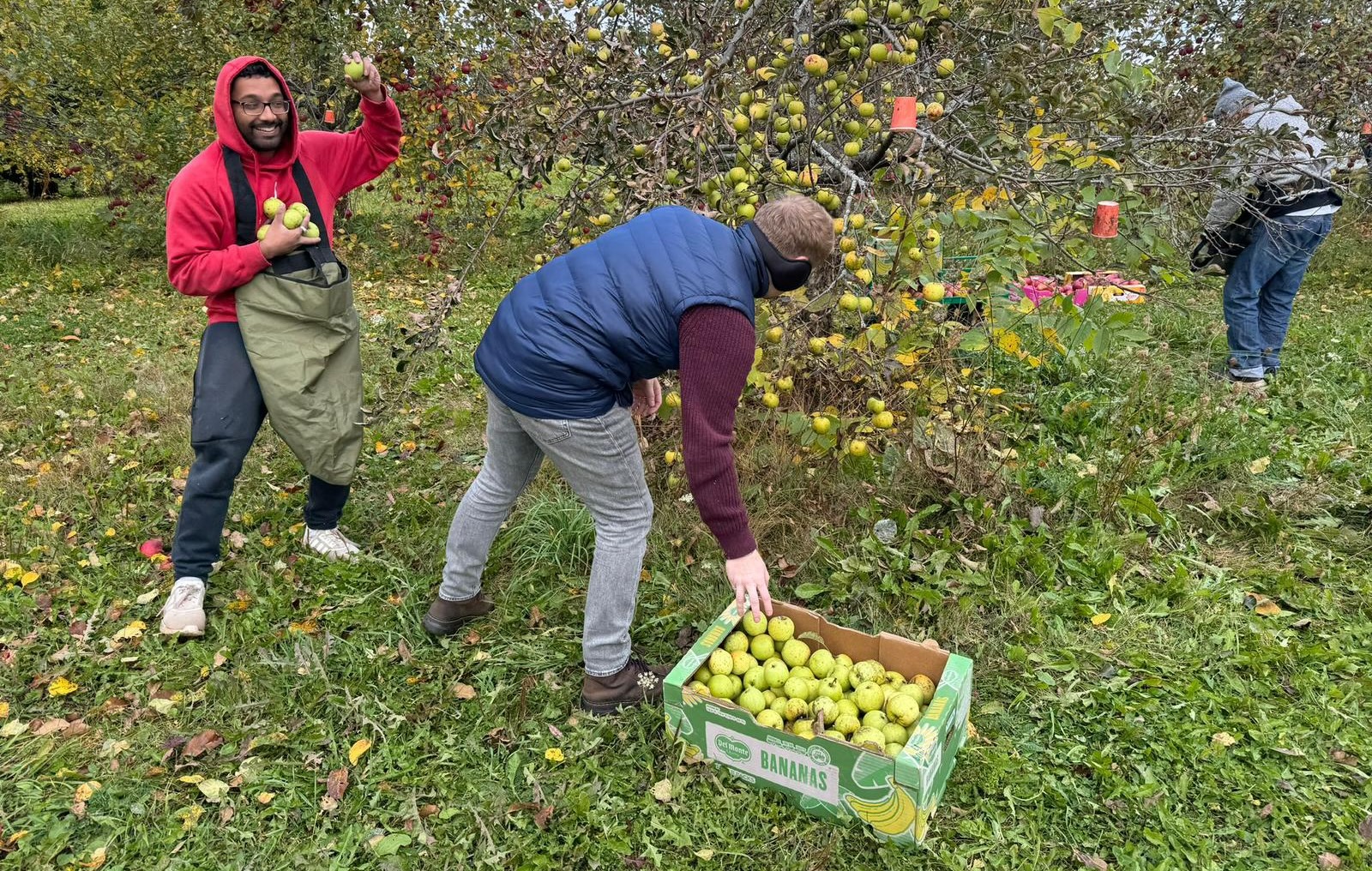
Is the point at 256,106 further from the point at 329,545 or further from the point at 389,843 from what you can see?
the point at 389,843

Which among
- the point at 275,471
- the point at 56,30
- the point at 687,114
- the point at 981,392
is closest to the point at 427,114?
the point at 56,30

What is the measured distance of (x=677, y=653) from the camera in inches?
113

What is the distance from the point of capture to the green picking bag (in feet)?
8.93

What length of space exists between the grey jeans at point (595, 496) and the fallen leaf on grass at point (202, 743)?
0.86 metres

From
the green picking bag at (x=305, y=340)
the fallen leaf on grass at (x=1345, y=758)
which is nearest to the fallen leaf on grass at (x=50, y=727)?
the green picking bag at (x=305, y=340)

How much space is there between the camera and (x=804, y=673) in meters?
2.40

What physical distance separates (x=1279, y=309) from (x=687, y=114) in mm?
3869

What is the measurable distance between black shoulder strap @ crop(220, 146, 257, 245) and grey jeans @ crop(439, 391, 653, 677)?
1.05 meters

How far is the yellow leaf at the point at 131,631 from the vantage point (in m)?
2.93

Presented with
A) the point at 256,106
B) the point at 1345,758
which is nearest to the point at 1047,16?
the point at 1345,758

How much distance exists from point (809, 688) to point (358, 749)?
132 cm

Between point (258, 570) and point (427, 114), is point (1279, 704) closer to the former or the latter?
point (258, 570)

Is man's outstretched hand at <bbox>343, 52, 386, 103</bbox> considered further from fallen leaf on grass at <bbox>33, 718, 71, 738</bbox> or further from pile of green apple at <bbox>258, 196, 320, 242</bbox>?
fallen leaf on grass at <bbox>33, 718, 71, 738</bbox>

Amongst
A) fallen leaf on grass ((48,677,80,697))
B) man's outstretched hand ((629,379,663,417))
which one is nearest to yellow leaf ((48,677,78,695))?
fallen leaf on grass ((48,677,80,697))
